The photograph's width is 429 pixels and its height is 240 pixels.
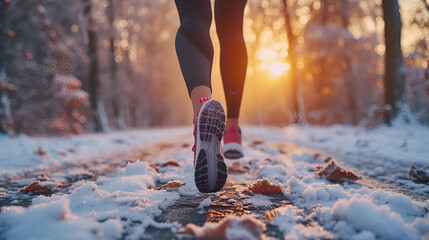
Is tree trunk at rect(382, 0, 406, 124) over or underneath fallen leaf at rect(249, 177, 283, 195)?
over

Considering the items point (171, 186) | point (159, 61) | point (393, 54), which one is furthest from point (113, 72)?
point (171, 186)

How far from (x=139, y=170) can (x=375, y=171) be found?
1.57 meters

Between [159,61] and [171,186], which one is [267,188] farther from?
[159,61]

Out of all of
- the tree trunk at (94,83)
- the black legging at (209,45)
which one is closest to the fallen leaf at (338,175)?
the black legging at (209,45)

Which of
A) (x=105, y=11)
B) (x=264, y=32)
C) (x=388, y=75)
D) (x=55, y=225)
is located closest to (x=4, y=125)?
(x=55, y=225)

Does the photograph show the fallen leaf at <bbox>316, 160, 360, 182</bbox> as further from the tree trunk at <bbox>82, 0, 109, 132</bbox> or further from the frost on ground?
the tree trunk at <bbox>82, 0, 109, 132</bbox>

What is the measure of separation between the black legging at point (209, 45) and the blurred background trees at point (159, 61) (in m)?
3.31

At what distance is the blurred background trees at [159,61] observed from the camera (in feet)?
23.3

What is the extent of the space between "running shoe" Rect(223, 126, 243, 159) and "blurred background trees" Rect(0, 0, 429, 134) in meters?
3.41

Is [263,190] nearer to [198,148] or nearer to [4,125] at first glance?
[198,148]

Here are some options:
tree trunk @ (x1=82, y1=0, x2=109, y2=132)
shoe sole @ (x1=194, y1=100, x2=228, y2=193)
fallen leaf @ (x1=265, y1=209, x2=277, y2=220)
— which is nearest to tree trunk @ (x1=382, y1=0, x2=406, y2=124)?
shoe sole @ (x1=194, y1=100, x2=228, y2=193)

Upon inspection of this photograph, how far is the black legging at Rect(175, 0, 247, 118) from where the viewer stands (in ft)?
4.33

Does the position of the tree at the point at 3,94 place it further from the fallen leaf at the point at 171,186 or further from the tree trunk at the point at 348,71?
the tree trunk at the point at 348,71

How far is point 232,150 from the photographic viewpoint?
1.73 m
